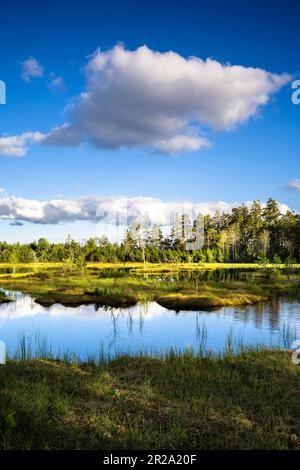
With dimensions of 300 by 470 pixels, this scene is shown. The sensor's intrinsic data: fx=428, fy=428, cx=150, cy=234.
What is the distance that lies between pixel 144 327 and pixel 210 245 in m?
97.0

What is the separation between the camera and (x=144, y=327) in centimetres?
2480

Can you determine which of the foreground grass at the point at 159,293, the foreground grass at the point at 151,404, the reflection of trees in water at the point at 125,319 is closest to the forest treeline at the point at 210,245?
the foreground grass at the point at 159,293

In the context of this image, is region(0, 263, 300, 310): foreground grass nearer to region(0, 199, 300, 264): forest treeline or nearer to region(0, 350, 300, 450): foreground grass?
region(0, 350, 300, 450): foreground grass

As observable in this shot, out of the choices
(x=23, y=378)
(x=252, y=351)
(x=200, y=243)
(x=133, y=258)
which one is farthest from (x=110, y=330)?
(x=200, y=243)

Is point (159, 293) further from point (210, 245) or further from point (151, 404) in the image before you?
point (210, 245)

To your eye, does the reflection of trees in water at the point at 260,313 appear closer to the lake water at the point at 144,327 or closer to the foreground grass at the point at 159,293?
the lake water at the point at 144,327

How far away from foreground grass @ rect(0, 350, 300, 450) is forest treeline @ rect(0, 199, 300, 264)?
81854 mm

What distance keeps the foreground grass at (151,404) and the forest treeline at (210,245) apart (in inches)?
3223

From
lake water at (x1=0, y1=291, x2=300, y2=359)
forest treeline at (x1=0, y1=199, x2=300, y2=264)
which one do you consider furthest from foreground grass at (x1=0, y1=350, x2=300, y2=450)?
forest treeline at (x1=0, y1=199, x2=300, y2=264)

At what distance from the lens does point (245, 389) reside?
33.2 ft

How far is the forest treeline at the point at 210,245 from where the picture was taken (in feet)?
331

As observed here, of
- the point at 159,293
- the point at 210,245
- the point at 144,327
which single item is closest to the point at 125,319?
the point at 144,327

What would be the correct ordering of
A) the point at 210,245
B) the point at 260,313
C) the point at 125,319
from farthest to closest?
1. the point at 210,245
2. the point at 260,313
3. the point at 125,319
